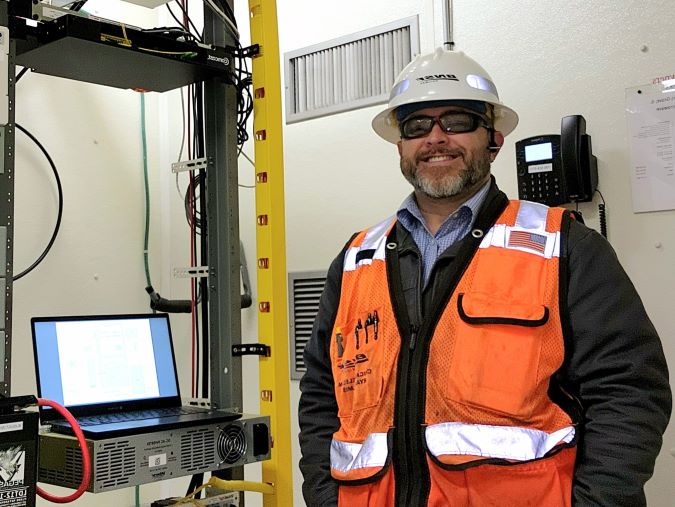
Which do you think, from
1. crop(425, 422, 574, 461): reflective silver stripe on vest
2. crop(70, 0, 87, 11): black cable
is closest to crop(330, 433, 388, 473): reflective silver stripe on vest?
crop(425, 422, 574, 461): reflective silver stripe on vest

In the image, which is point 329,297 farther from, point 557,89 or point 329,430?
point 557,89

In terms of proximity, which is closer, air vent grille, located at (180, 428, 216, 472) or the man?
the man

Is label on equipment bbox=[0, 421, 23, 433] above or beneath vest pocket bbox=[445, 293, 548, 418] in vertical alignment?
beneath

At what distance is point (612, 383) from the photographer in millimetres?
1516

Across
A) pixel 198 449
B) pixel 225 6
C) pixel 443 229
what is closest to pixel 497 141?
pixel 443 229

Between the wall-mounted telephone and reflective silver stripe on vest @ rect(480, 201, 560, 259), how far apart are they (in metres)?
0.59

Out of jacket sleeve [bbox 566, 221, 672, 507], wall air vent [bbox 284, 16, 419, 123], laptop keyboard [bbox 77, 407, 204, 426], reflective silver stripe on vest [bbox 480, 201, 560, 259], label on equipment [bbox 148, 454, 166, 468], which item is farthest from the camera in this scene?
wall air vent [bbox 284, 16, 419, 123]

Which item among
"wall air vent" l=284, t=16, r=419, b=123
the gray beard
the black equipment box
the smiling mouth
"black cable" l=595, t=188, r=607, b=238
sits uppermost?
"wall air vent" l=284, t=16, r=419, b=123

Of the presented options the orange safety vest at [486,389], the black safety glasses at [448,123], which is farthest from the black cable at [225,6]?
the orange safety vest at [486,389]

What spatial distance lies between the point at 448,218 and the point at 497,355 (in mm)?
394

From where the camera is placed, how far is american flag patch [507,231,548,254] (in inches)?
65.2

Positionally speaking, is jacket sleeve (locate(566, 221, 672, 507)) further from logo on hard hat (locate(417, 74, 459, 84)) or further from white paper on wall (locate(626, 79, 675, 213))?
white paper on wall (locate(626, 79, 675, 213))

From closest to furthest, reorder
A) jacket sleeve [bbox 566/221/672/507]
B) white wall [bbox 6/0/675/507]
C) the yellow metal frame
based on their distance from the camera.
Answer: jacket sleeve [bbox 566/221/672/507], white wall [bbox 6/0/675/507], the yellow metal frame

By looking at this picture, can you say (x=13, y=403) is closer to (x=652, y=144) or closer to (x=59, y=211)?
(x=59, y=211)
